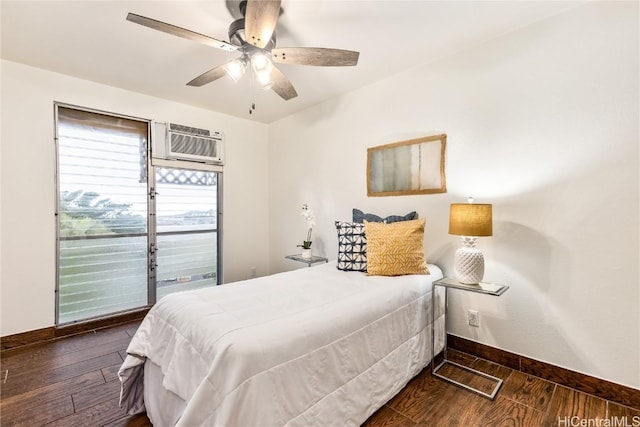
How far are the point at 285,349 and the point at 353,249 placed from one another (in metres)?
1.28

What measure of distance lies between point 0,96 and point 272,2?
2.76m

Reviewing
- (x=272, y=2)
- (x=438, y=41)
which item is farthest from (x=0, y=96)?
(x=438, y=41)

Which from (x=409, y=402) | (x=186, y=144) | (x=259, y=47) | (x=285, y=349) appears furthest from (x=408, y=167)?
(x=186, y=144)

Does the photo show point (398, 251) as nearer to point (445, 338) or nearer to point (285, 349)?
point (445, 338)

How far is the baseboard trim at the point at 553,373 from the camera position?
65.6 inches

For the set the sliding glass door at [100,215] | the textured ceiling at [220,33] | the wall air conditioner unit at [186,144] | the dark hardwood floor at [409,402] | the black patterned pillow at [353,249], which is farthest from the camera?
the wall air conditioner unit at [186,144]

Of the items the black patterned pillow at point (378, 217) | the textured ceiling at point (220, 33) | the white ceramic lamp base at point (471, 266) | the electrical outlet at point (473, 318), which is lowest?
the electrical outlet at point (473, 318)

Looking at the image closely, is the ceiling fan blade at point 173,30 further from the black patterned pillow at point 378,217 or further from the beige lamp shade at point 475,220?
the beige lamp shade at point 475,220

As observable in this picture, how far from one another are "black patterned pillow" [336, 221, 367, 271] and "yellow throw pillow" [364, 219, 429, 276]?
0.10m

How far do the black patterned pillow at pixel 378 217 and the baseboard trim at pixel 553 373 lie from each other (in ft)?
3.42

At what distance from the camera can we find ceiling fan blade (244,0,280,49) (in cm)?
136

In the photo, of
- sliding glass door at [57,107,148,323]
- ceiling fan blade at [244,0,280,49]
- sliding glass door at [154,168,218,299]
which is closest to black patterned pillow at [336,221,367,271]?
ceiling fan blade at [244,0,280,49]

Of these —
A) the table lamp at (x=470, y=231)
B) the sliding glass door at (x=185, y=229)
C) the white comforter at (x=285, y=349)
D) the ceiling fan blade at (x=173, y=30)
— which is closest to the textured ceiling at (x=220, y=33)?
the ceiling fan blade at (x=173, y=30)

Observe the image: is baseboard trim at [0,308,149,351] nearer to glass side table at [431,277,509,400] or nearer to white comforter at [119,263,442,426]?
white comforter at [119,263,442,426]
